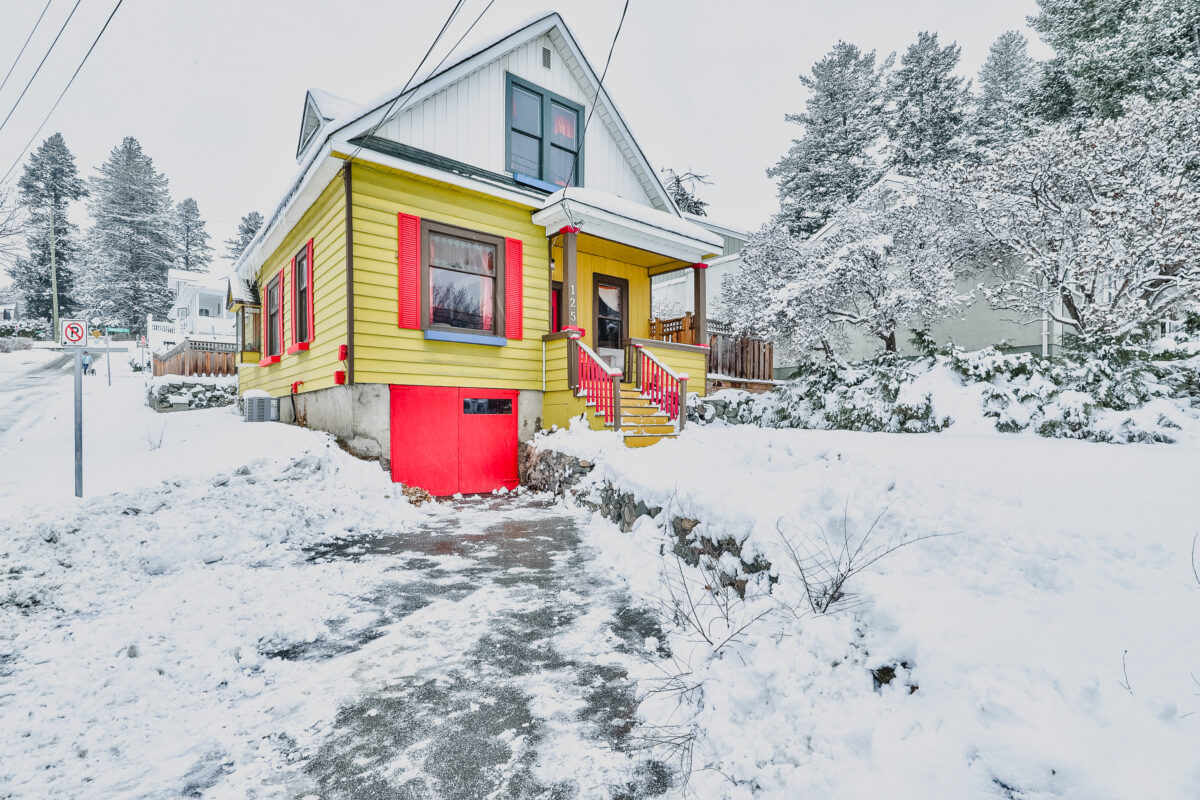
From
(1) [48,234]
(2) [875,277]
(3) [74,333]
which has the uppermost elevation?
(1) [48,234]

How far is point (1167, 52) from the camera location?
50.9 ft

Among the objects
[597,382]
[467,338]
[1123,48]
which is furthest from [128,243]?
[1123,48]

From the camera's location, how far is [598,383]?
845 centimetres

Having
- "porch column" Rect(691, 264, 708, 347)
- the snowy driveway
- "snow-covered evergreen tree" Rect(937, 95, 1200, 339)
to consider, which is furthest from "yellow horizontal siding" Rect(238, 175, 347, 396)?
"snow-covered evergreen tree" Rect(937, 95, 1200, 339)

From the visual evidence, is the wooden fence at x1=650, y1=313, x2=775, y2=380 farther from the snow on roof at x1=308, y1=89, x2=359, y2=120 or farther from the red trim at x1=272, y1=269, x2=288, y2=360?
the red trim at x1=272, y1=269, x2=288, y2=360

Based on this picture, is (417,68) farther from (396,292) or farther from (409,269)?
(396,292)

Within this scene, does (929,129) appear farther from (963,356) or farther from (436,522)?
(436,522)

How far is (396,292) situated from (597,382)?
3.35 meters

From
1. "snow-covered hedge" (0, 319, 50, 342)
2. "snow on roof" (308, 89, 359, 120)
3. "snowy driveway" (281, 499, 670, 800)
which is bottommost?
"snowy driveway" (281, 499, 670, 800)

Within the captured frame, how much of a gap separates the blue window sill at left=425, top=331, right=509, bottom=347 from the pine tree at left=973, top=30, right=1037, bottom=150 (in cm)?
1994

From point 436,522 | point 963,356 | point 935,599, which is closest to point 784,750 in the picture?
point 935,599

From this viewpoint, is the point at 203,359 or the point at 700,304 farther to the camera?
the point at 203,359

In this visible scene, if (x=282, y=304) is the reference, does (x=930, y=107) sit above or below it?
above

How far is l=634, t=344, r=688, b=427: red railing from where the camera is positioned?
8.81 metres
